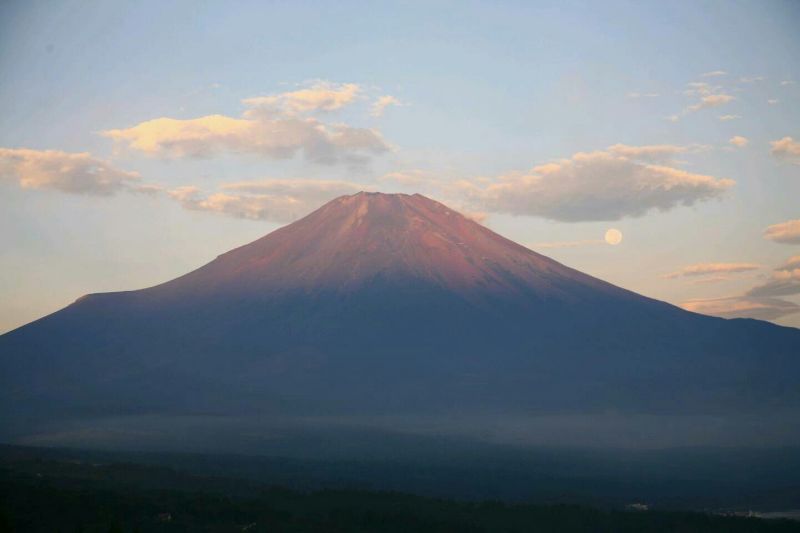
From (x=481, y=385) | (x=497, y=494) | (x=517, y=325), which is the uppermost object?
(x=517, y=325)

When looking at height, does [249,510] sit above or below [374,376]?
below

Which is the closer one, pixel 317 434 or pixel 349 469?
pixel 349 469

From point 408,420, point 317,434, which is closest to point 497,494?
point 317,434

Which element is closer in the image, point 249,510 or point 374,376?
point 249,510

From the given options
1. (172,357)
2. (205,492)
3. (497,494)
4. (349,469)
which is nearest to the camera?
(205,492)

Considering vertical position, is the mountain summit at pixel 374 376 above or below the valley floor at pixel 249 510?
above

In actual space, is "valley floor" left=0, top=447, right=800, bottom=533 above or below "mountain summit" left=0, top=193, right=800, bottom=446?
below

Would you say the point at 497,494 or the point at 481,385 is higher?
the point at 481,385

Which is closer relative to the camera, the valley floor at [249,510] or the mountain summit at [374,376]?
the valley floor at [249,510]

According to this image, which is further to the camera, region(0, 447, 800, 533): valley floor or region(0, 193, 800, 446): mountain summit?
region(0, 193, 800, 446): mountain summit

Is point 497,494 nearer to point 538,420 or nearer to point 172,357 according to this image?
point 538,420

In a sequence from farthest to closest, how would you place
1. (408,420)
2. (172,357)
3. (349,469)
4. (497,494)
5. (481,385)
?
(172,357)
(481,385)
(408,420)
(349,469)
(497,494)
